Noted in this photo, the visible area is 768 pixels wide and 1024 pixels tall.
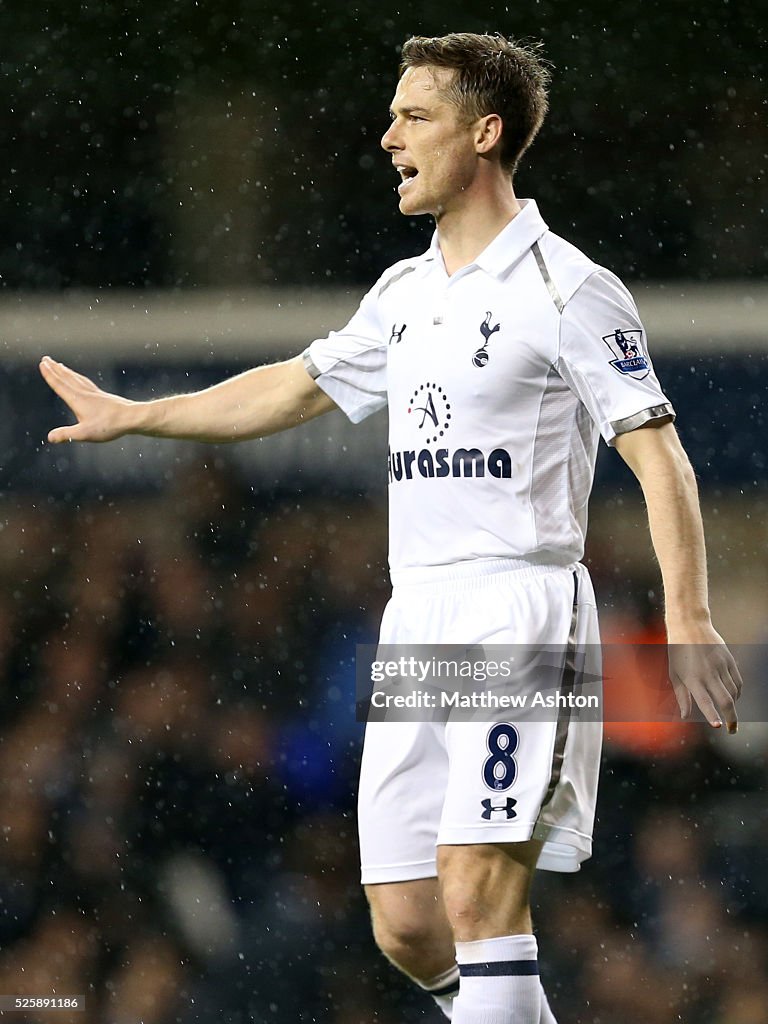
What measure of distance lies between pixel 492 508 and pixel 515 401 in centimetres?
17

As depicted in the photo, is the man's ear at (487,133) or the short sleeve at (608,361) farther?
the man's ear at (487,133)

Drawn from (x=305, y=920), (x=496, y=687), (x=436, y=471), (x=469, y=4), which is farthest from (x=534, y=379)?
(x=469, y=4)

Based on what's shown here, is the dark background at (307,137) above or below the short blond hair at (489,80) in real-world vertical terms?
above

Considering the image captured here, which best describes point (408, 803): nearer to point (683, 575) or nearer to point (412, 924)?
point (412, 924)

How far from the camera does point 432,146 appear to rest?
2.55 m

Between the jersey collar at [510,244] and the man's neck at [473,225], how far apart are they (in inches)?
1.0

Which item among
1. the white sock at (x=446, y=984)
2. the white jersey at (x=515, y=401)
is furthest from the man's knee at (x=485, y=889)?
the white jersey at (x=515, y=401)

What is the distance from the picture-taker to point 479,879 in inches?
89.4

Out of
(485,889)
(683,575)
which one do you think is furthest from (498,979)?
(683,575)

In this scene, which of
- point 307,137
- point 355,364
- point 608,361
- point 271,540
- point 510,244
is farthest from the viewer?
point 307,137

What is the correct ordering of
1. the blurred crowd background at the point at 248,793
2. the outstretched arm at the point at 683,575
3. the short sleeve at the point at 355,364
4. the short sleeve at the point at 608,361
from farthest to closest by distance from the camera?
the blurred crowd background at the point at 248,793, the short sleeve at the point at 355,364, the short sleeve at the point at 608,361, the outstretched arm at the point at 683,575

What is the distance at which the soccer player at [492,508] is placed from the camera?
2.28 m

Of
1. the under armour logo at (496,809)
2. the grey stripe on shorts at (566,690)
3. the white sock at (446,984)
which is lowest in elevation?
the white sock at (446,984)

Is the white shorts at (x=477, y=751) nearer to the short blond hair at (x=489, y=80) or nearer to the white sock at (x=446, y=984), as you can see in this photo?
the white sock at (x=446, y=984)
